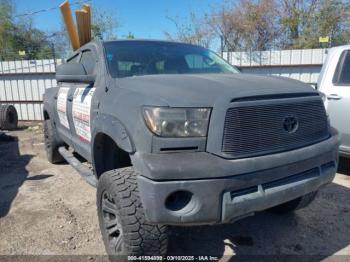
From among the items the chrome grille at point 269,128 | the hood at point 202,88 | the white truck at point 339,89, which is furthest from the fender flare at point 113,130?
the white truck at point 339,89

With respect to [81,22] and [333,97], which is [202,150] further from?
[81,22]

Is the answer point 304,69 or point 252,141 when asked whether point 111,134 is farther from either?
point 304,69

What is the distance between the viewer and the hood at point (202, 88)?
2117 millimetres

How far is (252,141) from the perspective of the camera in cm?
215

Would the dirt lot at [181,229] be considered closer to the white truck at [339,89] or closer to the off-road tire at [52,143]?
the white truck at [339,89]

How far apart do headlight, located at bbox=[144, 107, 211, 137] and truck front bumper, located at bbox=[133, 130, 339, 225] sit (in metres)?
0.14

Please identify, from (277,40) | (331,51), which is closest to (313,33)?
(277,40)

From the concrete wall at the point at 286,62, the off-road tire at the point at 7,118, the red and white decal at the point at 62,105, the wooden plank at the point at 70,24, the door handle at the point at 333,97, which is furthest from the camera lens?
the off-road tire at the point at 7,118

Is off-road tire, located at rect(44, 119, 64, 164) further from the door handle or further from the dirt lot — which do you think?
the door handle

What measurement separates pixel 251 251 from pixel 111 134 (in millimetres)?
1607

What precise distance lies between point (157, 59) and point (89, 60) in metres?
0.84

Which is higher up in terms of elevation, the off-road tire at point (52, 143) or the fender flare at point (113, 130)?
the fender flare at point (113, 130)

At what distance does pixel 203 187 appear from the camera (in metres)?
1.98

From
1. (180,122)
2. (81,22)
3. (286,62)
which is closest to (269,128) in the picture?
(180,122)
